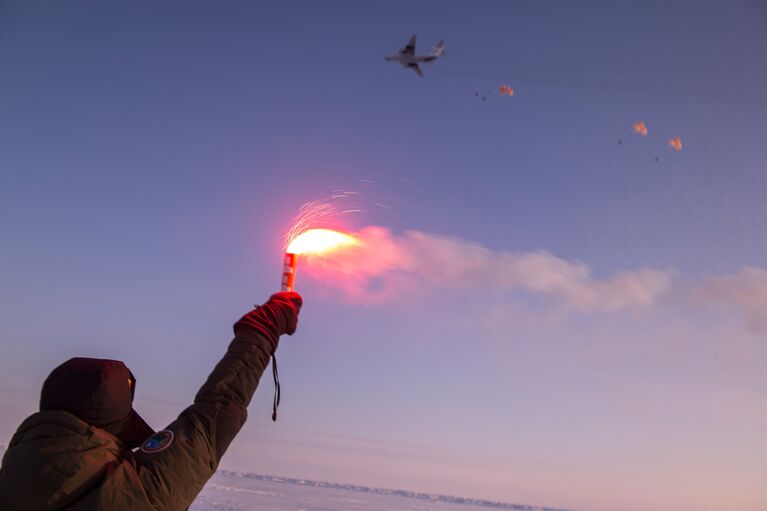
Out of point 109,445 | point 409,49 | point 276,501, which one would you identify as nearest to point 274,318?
point 109,445

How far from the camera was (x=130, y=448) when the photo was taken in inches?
102

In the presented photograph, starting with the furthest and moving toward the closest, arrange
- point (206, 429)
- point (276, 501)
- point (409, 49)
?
point (276, 501) < point (409, 49) < point (206, 429)

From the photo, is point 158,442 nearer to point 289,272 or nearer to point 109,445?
point 109,445

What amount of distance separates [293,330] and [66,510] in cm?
118

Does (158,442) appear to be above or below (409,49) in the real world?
below

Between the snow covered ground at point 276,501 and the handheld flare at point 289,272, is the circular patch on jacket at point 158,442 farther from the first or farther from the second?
the snow covered ground at point 276,501

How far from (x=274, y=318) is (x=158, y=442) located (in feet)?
2.40

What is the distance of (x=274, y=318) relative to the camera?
2936mm

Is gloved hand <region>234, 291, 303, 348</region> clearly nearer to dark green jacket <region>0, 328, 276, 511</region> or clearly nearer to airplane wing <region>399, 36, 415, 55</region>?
dark green jacket <region>0, 328, 276, 511</region>

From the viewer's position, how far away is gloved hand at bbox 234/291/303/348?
2.85 metres

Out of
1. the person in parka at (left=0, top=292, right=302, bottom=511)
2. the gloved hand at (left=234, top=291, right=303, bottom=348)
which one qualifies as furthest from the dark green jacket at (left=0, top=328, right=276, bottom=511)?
the gloved hand at (left=234, top=291, right=303, bottom=348)

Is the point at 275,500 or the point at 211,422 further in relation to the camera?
the point at 275,500

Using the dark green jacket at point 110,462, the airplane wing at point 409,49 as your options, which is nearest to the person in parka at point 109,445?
the dark green jacket at point 110,462

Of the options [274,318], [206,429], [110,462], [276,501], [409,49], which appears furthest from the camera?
[276,501]
